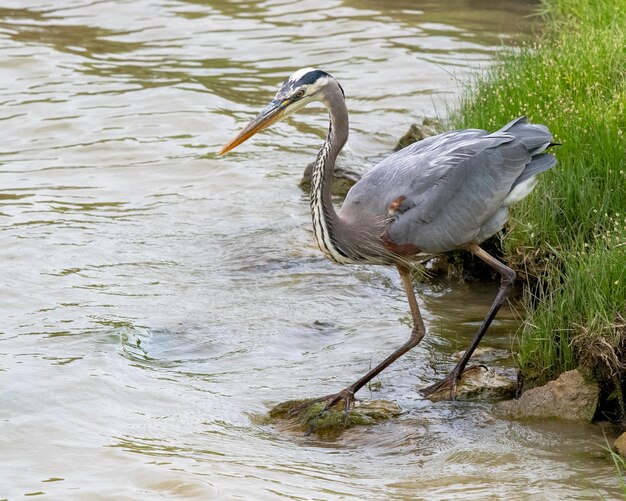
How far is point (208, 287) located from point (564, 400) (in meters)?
2.85

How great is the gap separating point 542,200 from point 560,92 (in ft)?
3.52

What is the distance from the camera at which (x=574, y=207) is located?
20.9 feet

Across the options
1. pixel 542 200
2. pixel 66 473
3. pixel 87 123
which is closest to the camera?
pixel 66 473

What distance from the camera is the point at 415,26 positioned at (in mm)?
13461

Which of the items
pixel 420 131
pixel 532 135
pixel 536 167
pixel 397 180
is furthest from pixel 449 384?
pixel 420 131

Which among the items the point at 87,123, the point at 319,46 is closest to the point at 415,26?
the point at 319,46

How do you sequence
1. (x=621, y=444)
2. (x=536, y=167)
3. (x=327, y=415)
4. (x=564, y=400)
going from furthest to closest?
(x=536, y=167) < (x=327, y=415) < (x=564, y=400) < (x=621, y=444)

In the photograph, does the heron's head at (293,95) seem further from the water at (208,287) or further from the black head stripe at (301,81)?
the water at (208,287)

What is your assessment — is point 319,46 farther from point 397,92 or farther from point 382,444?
point 382,444

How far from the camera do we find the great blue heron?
5.83 metres

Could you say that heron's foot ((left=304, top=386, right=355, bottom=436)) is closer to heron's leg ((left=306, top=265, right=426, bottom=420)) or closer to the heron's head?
heron's leg ((left=306, top=265, right=426, bottom=420))

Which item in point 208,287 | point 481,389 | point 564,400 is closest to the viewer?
point 564,400

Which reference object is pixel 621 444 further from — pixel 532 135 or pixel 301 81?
pixel 301 81

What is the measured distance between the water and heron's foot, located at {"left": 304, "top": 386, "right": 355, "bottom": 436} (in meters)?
0.09
